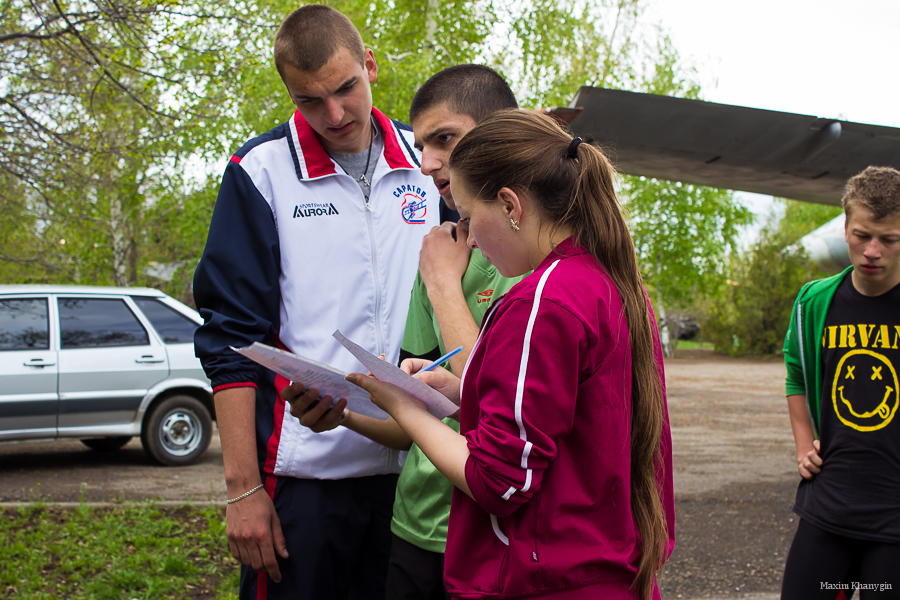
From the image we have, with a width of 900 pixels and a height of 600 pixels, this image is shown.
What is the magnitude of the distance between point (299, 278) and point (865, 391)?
7.21ft

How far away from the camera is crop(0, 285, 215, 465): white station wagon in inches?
287

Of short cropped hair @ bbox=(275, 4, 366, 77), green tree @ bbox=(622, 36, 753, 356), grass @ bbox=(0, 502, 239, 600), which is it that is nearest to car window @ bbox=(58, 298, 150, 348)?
grass @ bbox=(0, 502, 239, 600)

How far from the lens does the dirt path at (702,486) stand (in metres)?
5.01

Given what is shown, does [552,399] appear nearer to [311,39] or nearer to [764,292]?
[311,39]

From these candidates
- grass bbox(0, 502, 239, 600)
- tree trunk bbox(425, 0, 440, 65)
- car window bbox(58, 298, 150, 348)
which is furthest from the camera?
tree trunk bbox(425, 0, 440, 65)

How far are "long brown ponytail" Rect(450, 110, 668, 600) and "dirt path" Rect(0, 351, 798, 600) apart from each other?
11.4ft

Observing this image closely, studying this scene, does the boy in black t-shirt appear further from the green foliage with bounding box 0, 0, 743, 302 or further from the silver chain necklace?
the green foliage with bounding box 0, 0, 743, 302

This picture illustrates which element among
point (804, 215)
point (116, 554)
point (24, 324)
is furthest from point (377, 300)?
point (804, 215)

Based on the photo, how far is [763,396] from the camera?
16.2m

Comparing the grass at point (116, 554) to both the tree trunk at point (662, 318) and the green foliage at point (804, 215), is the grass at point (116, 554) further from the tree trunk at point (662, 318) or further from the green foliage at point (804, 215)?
the green foliage at point (804, 215)

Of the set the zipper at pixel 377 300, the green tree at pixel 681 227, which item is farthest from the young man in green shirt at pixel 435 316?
the green tree at pixel 681 227

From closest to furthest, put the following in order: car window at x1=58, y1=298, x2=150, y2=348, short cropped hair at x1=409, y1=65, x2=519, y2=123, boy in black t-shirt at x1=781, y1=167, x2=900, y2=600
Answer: short cropped hair at x1=409, y1=65, x2=519, y2=123, boy in black t-shirt at x1=781, y1=167, x2=900, y2=600, car window at x1=58, y1=298, x2=150, y2=348

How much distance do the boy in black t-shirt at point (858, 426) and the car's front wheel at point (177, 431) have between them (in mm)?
6731

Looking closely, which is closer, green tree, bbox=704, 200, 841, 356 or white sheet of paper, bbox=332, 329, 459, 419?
white sheet of paper, bbox=332, 329, 459, 419
